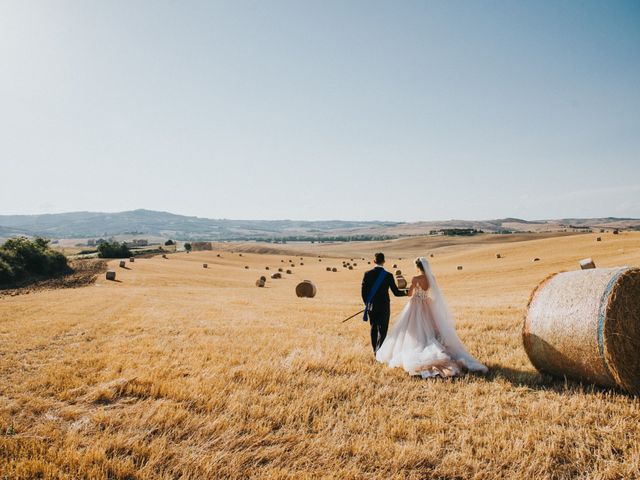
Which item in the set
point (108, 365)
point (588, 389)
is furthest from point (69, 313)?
point (588, 389)

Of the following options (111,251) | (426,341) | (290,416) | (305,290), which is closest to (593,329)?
(426,341)

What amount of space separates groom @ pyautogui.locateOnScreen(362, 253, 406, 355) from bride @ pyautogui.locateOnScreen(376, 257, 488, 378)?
575mm

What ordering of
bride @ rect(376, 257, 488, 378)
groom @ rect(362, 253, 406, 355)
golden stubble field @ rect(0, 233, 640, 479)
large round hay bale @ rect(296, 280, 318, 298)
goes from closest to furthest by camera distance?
golden stubble field @ rect(0, 233, 640, 479)
bride @ rect(376, 257, 488, 378)
groom @ rect(362, 253, 406, 355)
large round hay bale @ rect(296, 280, 318, 298)

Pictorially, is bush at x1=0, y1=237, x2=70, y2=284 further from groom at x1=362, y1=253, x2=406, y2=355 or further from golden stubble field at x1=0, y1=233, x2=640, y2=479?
groom at x1=362, y1=253, x2=406, y2=355

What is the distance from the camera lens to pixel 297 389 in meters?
6.80

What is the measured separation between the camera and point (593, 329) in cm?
648

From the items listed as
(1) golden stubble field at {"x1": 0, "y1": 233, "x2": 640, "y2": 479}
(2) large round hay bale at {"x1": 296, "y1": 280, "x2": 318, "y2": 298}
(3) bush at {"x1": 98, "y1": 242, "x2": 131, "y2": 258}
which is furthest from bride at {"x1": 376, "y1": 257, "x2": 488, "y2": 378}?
(3) bush at {"x1": 98, "y1": 242, "x2": 131, "y2": 258}

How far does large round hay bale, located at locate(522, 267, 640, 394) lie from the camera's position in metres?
6.30

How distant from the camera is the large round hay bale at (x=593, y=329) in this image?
6.30m

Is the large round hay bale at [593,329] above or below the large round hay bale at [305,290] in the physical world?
above

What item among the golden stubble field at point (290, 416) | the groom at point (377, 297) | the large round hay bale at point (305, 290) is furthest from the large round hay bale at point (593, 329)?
the large round hay bale at point (305, 290)

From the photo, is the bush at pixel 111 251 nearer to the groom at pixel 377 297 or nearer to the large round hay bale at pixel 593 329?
the groom at pixel 377 297

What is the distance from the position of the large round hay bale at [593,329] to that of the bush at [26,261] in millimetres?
48582

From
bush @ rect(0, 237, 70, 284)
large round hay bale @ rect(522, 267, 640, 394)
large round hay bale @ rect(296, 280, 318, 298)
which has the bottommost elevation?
large round hay bale @ rect(296, 280, 318, 298)
